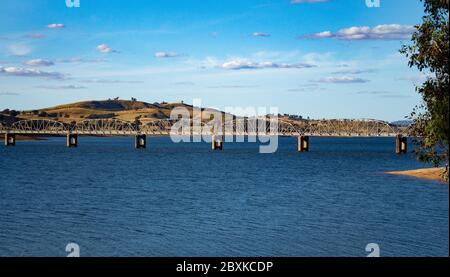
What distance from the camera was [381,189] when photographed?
9550 cm

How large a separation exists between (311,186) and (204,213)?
38308 mm

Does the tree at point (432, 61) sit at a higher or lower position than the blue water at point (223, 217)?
higher

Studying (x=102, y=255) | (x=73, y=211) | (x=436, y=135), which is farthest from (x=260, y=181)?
(x=436, y=135)

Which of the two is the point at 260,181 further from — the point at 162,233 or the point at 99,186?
the point at 162,233

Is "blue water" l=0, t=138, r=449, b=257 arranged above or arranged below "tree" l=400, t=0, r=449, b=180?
below

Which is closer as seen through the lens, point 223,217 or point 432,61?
point 432,61

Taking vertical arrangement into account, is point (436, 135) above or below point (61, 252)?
above

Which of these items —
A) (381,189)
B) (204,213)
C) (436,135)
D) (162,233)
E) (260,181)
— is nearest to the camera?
(436,135)

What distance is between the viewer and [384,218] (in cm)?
6288

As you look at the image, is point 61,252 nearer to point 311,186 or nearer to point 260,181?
point 311,186

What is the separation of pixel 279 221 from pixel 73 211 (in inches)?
875

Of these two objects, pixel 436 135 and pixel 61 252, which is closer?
pixel 436 135
